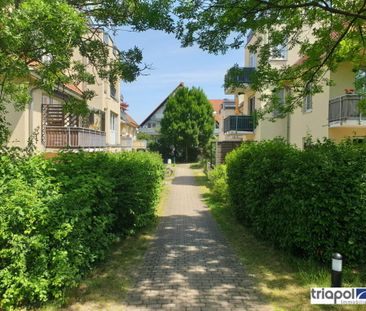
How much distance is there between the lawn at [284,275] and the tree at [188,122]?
42367 mm

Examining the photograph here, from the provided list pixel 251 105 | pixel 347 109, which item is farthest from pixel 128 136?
pixel 347 109

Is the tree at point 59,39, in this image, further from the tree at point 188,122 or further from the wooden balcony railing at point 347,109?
the tree at point 188,122

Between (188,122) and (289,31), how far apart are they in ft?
135

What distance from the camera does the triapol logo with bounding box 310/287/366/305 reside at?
4.23 metres

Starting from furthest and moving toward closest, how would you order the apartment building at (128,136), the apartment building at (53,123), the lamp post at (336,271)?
the apartment building at (128,136) < the apartment building at (53,123) < the lamp post at (336,271)

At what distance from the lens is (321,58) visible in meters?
9.98

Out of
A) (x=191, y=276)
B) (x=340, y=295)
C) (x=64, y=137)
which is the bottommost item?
(x=191, y=276)

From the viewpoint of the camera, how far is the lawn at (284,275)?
4969 millimetres

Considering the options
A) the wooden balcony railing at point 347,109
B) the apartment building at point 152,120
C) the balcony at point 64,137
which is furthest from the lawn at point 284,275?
the apartment building at point 152,120

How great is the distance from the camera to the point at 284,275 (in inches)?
236

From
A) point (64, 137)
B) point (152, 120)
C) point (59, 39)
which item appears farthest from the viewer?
point (152, 120)

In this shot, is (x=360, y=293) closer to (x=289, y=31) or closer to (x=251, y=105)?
(x=289, y=31)

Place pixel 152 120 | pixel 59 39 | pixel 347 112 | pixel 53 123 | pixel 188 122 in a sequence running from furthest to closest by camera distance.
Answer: pixel 152 120 < pixel 188 122 < pixel 53 123 < pixel 347 112 < pixel 59 39

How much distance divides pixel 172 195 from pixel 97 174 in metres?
11.8
